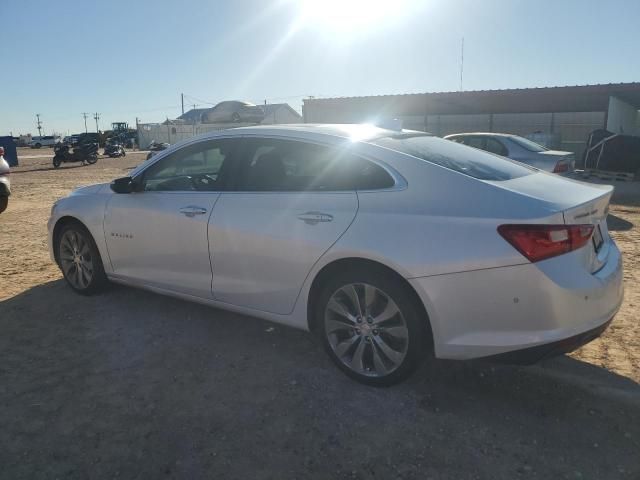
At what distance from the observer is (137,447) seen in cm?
256

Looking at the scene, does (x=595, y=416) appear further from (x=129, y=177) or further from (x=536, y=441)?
(x=129, y=177)

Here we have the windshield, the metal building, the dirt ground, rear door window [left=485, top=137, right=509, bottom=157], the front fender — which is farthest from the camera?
the metal building

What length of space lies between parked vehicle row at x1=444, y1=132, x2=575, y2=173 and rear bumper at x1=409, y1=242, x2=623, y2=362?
7472 mm

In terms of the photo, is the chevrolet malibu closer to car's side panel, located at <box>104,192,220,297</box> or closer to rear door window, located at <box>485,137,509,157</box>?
car's side panel, located at <box>104,192,220,297</box>

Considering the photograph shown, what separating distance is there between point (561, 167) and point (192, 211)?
8.64 metres

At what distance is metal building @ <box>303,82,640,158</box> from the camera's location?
2452 cm

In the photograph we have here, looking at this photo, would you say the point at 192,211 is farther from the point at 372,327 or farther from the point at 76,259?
the point at 76,259

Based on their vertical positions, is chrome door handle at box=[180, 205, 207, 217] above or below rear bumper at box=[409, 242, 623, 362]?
above

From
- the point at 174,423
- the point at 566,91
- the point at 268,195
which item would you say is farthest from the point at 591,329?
the point at 566,91

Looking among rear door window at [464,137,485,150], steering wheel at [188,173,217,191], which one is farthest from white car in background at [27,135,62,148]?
steering wheel at [188,173,217,191]

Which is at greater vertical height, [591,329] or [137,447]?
[591,329]

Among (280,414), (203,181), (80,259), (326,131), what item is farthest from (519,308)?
(80,259)

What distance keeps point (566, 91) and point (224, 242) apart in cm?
2613

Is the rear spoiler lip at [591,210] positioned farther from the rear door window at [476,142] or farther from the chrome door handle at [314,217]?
the rear door window at [476,142]
